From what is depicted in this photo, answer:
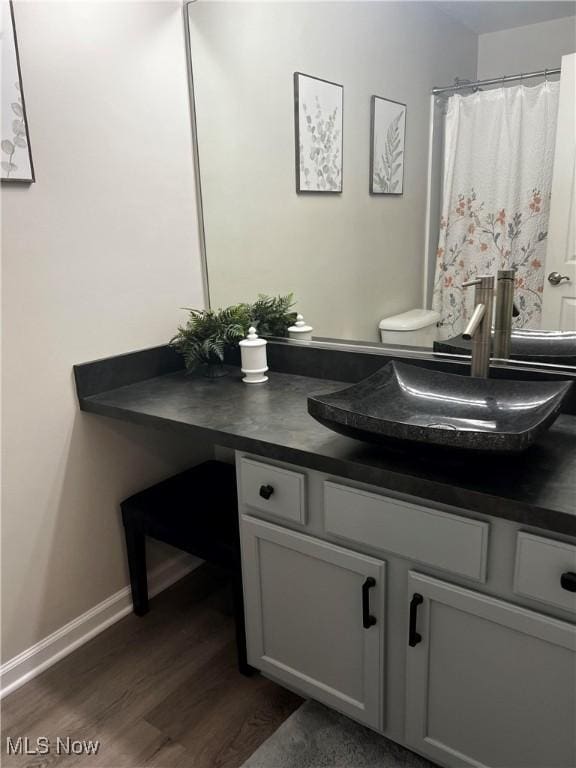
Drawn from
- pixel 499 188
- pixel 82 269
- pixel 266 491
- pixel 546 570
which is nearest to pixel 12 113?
pixel 82 269

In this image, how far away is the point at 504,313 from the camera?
1599mm

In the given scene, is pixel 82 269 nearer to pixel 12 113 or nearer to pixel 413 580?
pixel 12 113

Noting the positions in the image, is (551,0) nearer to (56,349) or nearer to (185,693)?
(56,349)

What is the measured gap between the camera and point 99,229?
1803 millimetres

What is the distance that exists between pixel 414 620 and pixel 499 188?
1.09 metres

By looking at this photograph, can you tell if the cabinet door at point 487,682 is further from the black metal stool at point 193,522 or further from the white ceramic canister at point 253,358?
the white ceramic canister at point 253,358

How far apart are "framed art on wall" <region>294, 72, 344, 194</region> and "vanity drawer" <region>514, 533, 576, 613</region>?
49.3 inches

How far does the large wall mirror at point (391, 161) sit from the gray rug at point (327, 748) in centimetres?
108

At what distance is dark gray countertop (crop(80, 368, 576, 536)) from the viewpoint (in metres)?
1.11

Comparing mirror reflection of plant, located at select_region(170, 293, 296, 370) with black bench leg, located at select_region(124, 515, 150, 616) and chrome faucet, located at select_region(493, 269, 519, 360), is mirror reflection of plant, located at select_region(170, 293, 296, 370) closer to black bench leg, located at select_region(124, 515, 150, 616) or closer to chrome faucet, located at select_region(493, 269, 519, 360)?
black bench leg, located at select_region(124, 515, 150, 616)

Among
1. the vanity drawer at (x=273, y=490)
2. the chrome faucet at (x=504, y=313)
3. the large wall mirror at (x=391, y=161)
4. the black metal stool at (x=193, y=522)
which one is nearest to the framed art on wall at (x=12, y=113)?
the large wall mirror at (x=391, y=161)

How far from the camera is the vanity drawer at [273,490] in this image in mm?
1414

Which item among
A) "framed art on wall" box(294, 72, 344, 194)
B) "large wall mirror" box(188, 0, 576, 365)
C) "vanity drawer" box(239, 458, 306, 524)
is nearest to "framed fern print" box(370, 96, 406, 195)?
"large wall mirror" box(188, 0, 576, 365)

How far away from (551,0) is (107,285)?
1413 millimetres
